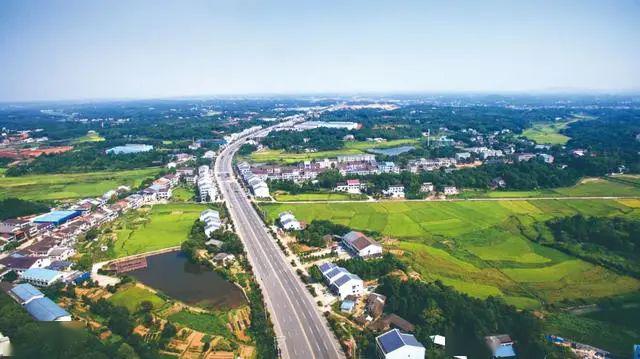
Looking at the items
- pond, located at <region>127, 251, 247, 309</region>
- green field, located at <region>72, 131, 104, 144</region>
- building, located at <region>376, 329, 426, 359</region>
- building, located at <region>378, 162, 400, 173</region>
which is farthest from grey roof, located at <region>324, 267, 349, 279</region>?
green field, located at <region>72, 131, 104, 144</region>

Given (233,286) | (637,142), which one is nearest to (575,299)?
(233,286)

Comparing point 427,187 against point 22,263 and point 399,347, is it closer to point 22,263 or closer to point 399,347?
point 399,347

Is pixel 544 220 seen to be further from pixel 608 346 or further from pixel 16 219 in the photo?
pixel 16 219

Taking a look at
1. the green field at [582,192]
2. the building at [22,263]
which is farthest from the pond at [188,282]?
the green field at [582,192]

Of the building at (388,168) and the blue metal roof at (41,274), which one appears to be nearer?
the blue metal roof at (41,274)

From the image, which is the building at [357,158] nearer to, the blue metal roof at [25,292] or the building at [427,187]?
the building at [427,187]

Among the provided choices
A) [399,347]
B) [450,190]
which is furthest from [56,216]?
[450,190]
